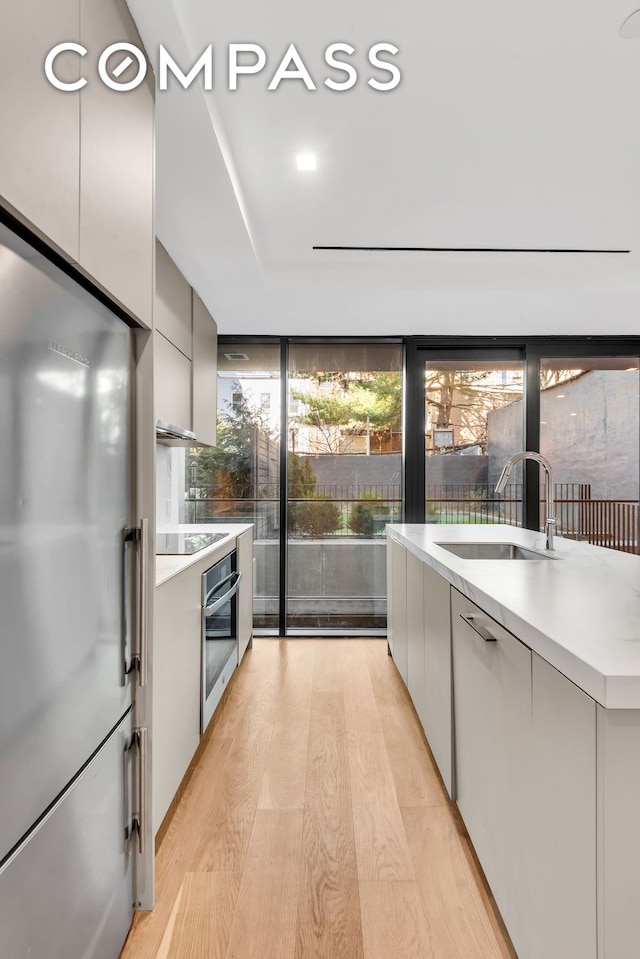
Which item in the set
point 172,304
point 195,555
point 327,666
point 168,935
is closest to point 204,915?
point 168,935

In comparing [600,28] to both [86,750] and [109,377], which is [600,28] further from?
[86,750]

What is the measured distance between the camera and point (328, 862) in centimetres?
167

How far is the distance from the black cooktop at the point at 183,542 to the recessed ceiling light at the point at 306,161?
1.64 metres

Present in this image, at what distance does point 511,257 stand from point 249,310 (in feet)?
5.40

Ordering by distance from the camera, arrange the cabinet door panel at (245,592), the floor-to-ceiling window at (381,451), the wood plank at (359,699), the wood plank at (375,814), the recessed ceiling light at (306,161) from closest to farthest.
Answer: the wood plank at (375,814), the recessed ceiling light at (306,161), the wood plank at (359,699), the cabinet door panel at (245,592), the floor-to-ceiling window at (381,451)

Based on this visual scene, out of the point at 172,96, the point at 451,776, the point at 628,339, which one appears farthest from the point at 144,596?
the point at 628,339

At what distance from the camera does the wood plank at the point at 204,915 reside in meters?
1.36

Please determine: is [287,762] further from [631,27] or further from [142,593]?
[631,27]

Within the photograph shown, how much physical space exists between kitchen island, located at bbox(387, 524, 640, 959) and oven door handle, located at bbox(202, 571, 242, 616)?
3.29 ft

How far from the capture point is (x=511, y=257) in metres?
2.98

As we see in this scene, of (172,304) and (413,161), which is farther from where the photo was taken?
(172,304)

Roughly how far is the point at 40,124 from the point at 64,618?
0.89m

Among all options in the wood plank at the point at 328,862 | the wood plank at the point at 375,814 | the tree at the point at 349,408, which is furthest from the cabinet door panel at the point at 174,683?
the tree at the point at 349,408

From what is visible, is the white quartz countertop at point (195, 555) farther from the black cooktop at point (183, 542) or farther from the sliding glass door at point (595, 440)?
the sliding glass door at point (595, 440)
